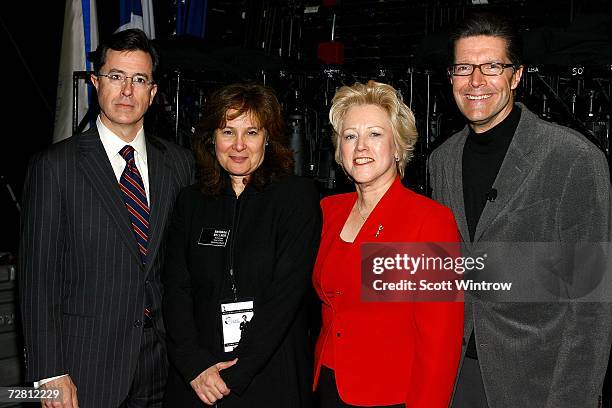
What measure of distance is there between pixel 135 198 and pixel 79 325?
486 millimetres

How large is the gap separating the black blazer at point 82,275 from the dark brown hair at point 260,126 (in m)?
0.29

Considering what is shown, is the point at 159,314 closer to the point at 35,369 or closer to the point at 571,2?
the point at 35,369

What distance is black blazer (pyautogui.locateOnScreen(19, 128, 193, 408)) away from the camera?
2301mm

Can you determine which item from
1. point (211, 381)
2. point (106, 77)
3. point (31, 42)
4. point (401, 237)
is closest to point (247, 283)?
point (211, 381)

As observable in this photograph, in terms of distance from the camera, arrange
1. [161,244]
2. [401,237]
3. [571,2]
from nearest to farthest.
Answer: [401,237]
[161,244]
[571,2]

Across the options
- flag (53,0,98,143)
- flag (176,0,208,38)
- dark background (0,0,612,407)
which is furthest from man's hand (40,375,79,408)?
flag (176,0,208,38)

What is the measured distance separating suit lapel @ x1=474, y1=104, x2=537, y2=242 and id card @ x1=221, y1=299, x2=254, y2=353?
800 mm

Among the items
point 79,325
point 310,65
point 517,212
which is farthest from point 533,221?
point 310,65

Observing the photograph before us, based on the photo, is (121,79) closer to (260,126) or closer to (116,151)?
(116,151)

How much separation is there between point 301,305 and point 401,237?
1.50 ft

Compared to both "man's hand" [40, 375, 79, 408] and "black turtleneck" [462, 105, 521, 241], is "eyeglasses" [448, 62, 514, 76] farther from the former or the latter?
"man's hand" [40, 375, 79, 408]

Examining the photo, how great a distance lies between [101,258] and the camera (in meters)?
2.36

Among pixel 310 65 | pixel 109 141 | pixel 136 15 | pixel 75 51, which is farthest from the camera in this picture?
pixel 136 15

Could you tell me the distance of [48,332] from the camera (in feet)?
7.56
